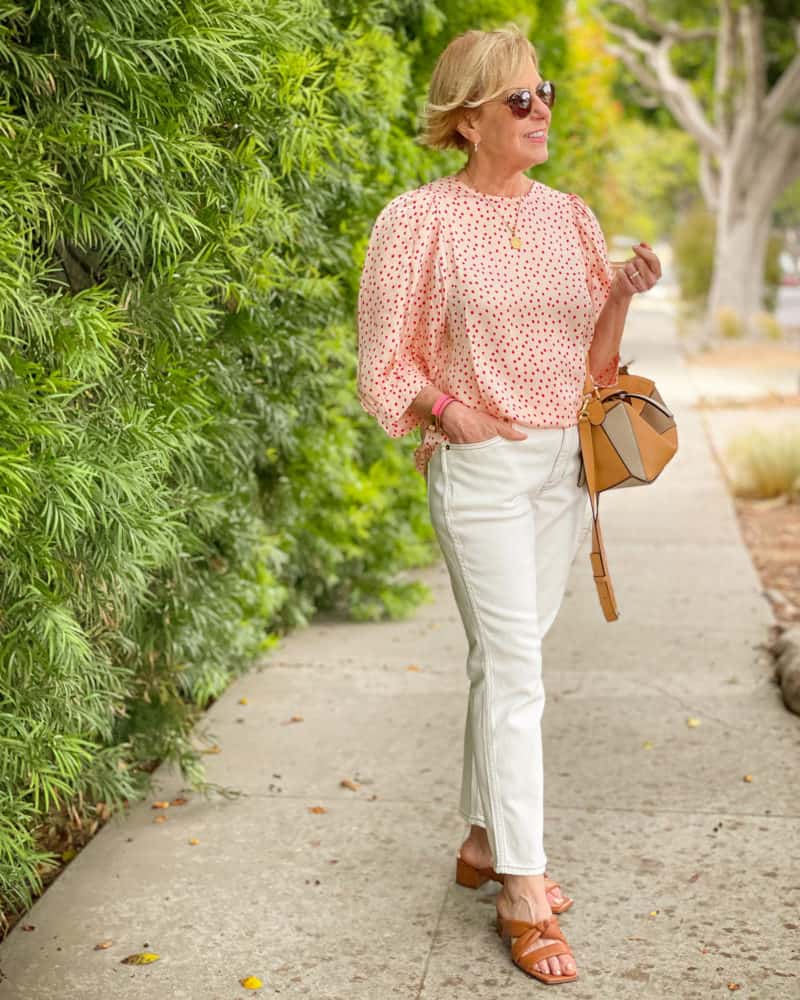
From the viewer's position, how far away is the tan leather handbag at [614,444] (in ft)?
11.3

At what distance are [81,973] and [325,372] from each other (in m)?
2.57

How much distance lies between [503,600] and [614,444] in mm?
467

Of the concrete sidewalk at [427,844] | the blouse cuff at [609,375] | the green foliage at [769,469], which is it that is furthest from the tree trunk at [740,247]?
the blouse cuff at [609,375]

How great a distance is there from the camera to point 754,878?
3.74 m

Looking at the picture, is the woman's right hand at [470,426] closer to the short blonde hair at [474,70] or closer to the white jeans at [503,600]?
the white jeans at [503,600]

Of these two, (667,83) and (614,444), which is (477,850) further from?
(667,83)

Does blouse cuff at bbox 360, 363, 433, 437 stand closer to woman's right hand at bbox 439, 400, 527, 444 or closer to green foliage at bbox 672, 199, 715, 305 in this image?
woman's right hand at bbox 439, 400, 527, 444

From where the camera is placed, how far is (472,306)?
326 cm

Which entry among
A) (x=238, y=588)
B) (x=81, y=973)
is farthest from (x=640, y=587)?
(x=81, y=973)

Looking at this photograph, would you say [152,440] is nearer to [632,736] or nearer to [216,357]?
[216,357]

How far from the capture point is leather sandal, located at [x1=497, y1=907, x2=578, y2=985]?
3.25 meters

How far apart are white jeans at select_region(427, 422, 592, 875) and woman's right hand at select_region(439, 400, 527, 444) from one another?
0.02 meters

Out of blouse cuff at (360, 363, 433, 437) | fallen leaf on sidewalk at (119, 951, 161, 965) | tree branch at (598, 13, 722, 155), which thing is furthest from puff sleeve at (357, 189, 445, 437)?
tree branch at (598, 13, 722, 155)

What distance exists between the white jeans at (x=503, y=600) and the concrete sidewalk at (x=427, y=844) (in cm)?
38
